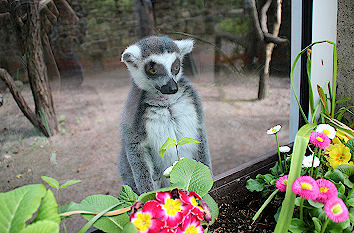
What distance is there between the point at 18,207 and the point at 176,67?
2.10ft

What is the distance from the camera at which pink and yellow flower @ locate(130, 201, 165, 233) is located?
713mm

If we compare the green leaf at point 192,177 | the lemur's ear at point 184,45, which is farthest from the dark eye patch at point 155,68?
the green leaf at point 192,177

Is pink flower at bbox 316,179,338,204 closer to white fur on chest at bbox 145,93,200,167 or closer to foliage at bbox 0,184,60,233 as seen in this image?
white fur on chest at bbox 145,93,200,167

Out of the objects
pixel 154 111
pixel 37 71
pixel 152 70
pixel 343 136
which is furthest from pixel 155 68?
pixel 343 136

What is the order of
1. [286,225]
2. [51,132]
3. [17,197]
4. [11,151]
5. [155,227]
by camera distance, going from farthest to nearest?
[51,132] < [11,151] < [286,225] < [155,227] < [17,197]

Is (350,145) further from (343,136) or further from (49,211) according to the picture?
(49,211)

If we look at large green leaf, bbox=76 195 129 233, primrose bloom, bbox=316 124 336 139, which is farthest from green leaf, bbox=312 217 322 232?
large green leaf, bbox=76 195 129 233

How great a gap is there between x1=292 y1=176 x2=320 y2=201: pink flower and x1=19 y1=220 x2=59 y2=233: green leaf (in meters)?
0.65

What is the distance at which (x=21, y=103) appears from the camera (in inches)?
42.5

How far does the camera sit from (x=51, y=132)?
1194 mm

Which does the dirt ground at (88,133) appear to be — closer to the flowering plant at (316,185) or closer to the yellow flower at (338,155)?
the flowering plant at (316,185)

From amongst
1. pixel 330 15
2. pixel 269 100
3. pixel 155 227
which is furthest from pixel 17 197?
pixel 330 15

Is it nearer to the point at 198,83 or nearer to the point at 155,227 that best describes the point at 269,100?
the point at 198,83

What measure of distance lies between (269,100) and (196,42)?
28.7 inches
